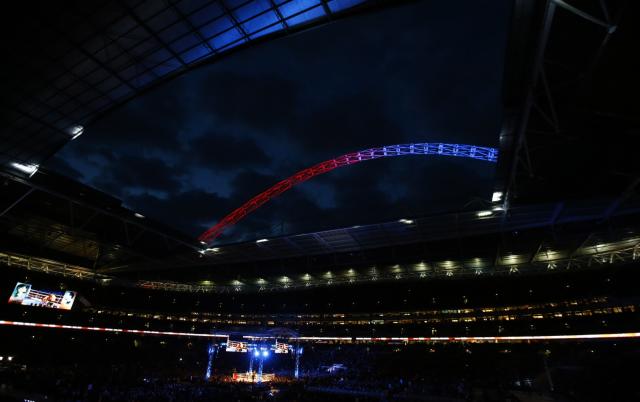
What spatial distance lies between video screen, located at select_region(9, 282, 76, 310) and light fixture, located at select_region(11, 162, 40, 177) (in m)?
20.5

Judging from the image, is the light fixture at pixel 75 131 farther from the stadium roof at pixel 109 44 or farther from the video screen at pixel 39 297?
the video screen at pixel 39 297

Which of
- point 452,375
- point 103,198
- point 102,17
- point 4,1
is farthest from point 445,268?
point 4,1

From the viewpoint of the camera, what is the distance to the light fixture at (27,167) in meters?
20.7

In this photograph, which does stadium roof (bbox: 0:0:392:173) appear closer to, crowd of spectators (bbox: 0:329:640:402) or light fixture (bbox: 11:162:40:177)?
light fixture (bbox: 11:162:40:177)

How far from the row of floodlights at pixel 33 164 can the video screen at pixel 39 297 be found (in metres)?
20.5

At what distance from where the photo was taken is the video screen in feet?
113

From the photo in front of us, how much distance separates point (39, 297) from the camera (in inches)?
1411

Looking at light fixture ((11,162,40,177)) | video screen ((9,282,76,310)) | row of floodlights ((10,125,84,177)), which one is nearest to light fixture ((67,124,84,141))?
row of floodlights ((10,125,84,177))

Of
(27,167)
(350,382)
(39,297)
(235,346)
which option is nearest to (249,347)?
(235,346)

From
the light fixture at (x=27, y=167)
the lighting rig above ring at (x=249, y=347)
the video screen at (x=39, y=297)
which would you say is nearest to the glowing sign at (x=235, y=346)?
the lighting rig above ring at (x=249, y=347)

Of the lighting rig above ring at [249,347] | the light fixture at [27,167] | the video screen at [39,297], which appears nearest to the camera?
the light fixture at [27,167]

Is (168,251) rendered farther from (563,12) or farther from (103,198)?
(563,12)

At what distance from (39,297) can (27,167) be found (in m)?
22.3

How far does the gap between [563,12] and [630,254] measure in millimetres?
29034
